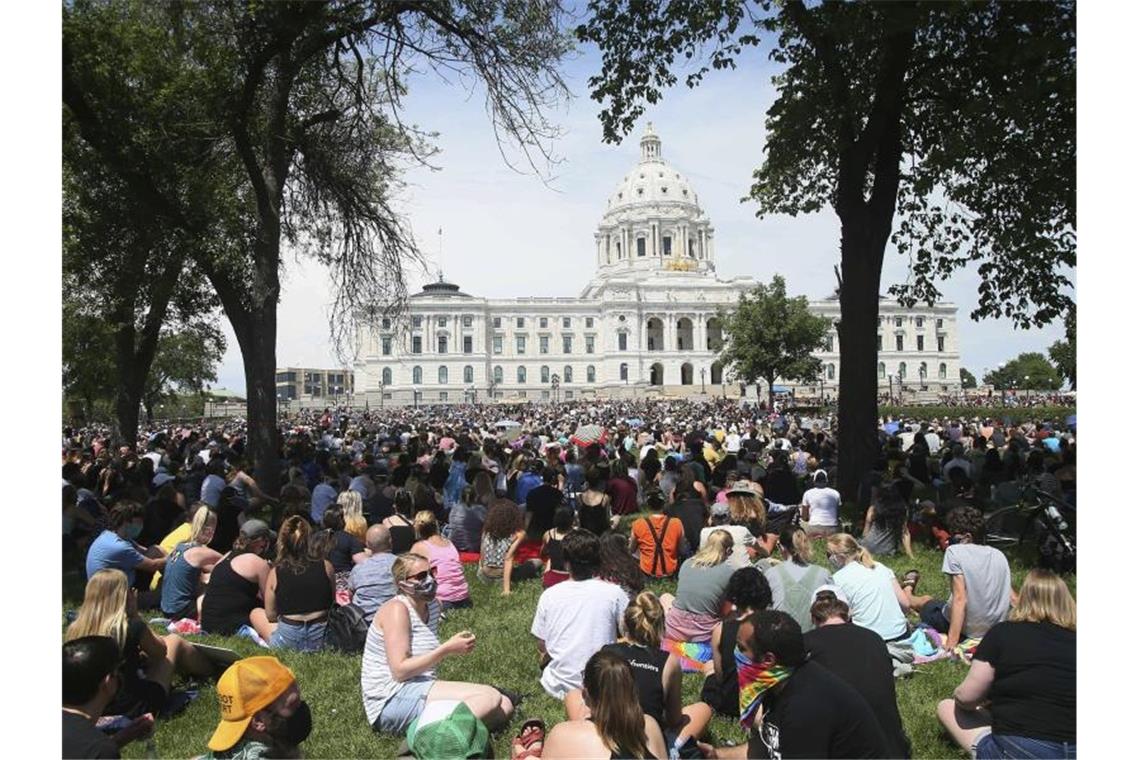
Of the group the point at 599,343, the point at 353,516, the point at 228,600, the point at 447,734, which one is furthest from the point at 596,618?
the point at 599,343

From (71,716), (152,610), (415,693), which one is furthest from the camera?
(152,610)

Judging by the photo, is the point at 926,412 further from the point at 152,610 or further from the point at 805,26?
the point at 152,610

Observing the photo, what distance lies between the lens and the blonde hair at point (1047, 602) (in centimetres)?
380

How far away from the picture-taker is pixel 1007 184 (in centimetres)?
1338

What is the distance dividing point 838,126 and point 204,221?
9.76 metres

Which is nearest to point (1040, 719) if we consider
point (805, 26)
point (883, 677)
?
point (883, 677)

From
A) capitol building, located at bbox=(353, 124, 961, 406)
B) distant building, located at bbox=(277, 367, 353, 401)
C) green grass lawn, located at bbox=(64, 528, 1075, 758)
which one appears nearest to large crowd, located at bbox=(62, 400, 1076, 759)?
green grass lawn, located at bbox=(64, 528, 1075, 758)

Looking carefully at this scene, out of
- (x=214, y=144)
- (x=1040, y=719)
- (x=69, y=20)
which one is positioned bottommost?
(x=1040, y=719)

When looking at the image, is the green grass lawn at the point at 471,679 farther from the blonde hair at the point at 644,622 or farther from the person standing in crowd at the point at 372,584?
the blonde hair at the point at 644,622

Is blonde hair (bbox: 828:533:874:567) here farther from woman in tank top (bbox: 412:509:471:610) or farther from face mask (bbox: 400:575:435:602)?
woman in tank top (bbox: 412:509:471:610)

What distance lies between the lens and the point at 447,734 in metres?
4.08

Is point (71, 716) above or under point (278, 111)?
under

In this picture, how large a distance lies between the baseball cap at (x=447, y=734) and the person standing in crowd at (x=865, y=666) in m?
1.69

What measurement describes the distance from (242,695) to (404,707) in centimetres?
108
